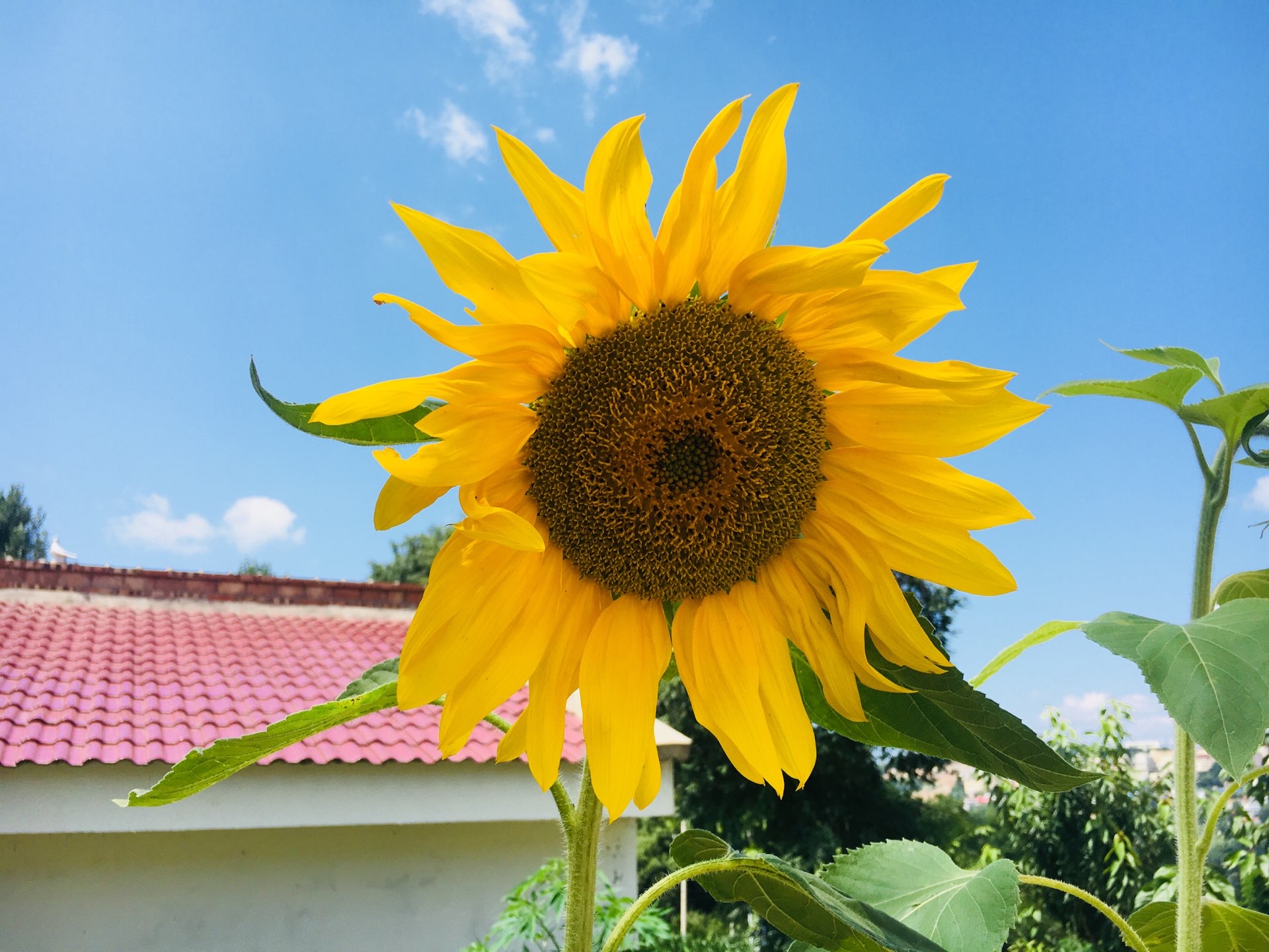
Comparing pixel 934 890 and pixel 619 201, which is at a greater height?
pixel 619 201

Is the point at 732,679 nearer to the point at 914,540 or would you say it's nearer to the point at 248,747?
the point at 914,540

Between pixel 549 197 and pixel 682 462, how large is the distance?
250 millimetres

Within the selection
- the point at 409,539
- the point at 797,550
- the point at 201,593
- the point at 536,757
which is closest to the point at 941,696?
the point at 797,550

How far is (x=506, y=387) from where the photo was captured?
2.39 feet

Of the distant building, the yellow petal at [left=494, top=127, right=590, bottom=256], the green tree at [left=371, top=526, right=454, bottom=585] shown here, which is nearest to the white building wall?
the distant building

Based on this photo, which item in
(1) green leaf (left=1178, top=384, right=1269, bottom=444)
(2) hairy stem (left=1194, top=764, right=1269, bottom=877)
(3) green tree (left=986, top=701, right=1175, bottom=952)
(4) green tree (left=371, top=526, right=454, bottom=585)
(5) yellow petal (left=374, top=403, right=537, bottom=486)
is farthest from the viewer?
(4) green tree (left=371, top=526, right=454, bottom=585)

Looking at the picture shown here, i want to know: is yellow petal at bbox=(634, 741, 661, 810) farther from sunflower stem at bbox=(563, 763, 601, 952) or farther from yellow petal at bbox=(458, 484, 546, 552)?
yellow petal at bbox=(458, 484, 546, 552)

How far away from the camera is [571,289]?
687 millimetres

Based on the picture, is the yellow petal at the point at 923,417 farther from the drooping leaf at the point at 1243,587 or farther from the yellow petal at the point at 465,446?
the drooping leaf at the point at 1243,587

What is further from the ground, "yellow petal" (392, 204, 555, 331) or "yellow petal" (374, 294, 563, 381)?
"yellow petal" (392, 204, 555, 331)

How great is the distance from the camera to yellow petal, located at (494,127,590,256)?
688 mm

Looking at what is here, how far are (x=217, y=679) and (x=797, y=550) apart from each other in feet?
24.0

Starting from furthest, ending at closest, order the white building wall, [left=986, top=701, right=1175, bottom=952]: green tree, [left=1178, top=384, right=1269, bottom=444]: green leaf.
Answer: [left=986, top=701, right=1175, bottom=952]: green tree, the white building wall, [left=1178, top=384, right=1269, bottom=444]: green leaf

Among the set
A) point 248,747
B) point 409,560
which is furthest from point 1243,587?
point 409,560
